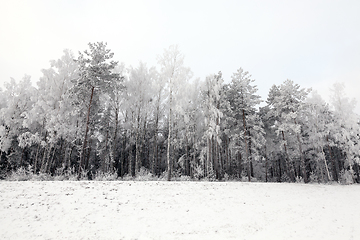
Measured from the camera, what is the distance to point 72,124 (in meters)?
20.8

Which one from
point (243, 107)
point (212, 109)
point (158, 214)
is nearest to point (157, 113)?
point (212, 109)

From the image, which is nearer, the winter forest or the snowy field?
the snowy field

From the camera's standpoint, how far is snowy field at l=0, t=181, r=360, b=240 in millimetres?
6668

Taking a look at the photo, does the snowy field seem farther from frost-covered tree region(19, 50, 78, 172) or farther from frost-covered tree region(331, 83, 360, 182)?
frost-covered tree region(331, 83, 360, 182)

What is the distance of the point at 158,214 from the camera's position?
26.9 feet

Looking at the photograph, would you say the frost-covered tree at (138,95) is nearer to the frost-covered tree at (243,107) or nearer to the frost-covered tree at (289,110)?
the frost-covered tree at (243,107)

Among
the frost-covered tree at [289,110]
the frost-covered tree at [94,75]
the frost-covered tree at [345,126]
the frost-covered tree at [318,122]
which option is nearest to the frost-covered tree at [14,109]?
the frost-covered tree at [94,75]

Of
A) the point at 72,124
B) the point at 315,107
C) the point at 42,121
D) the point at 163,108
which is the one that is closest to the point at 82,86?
the point at 72,124

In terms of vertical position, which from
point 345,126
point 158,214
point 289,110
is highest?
point 289,110

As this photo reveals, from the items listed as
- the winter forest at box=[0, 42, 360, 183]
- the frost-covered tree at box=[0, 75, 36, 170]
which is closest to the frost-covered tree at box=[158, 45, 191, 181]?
the winter forest at box=[0, 42, 360, 183]

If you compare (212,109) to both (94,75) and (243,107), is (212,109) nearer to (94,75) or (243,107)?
(243,107)

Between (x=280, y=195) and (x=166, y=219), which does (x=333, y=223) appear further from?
(x=166, y=219)

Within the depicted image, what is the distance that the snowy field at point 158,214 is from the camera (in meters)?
6.67

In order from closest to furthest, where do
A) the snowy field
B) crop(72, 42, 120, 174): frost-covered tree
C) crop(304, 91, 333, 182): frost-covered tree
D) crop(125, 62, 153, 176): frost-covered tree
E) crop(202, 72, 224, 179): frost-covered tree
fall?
the snowy field
crop(72, 42, 120, 174): frost-covered tree
crop(202, 72, 224, 179): frost-covered tree
crop(125, 62, 153, 176): frost-covered tree
crop(304, 91, 333, 182): frost-covered tree
